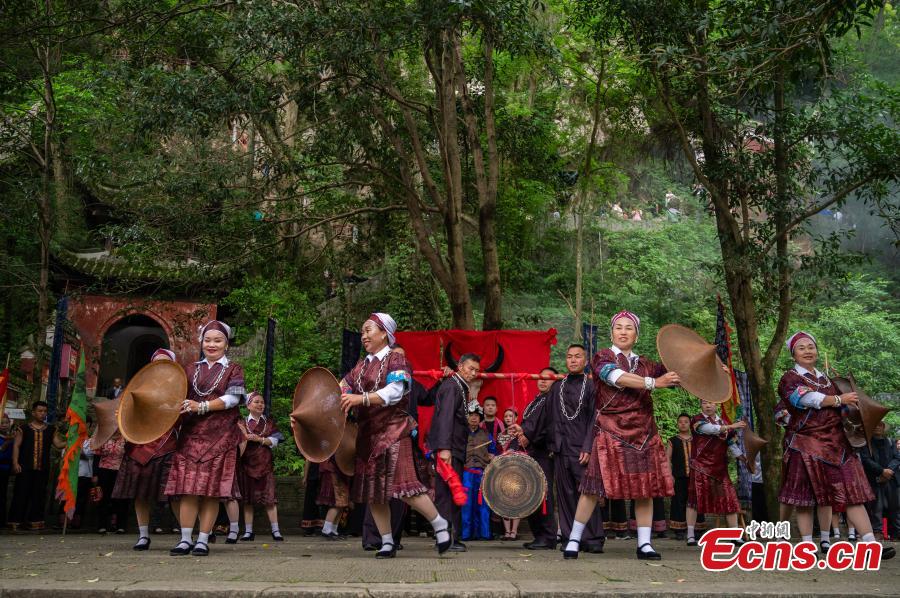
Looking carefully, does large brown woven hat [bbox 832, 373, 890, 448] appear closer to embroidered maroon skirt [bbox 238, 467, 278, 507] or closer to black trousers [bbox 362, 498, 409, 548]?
black trousers [bbox 362, 498, 409, 548]

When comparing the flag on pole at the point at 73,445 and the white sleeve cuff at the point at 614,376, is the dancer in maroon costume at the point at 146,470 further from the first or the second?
the white sleeve cuff at the point at 614,376

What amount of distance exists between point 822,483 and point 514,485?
99.7 inches

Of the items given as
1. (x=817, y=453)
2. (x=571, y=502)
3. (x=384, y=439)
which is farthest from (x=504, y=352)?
(x=384, y=439)

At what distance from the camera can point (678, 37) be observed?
38.3 feet

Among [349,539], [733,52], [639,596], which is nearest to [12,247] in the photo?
[349,539]

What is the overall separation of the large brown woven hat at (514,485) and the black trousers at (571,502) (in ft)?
1.25

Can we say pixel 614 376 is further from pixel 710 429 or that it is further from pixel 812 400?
pixel 710 429

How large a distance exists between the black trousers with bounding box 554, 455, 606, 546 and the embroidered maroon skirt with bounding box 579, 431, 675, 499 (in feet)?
3.51

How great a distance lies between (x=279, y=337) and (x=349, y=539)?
7103 millimetres

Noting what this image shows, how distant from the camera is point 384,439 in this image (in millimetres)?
6949

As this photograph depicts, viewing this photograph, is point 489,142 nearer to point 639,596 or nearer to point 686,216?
point 639,596

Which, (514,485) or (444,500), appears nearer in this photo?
(514,485)

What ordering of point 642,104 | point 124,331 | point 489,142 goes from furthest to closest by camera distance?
1. point 124,331
2. point 642,104
3. point 489,142

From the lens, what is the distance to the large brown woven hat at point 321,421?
6.79 meters
